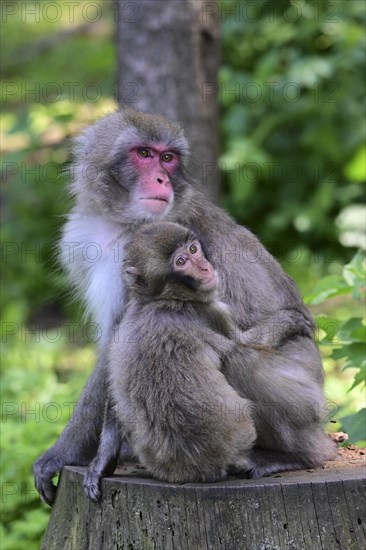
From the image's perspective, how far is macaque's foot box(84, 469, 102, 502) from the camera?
4.63 m

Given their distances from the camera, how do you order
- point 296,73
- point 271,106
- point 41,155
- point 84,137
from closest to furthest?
point 84,137
point 296,73
point 271,106
point 41,155

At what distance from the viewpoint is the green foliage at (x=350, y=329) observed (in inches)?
204

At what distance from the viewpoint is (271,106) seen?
11.1m

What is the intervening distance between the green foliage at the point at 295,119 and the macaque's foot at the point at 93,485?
6.32 meters

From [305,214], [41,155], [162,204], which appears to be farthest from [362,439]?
[41,155]

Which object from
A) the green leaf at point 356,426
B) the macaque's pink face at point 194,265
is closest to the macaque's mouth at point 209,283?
the macaque's pink face at point 194,265

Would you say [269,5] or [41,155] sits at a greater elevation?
[269,5]

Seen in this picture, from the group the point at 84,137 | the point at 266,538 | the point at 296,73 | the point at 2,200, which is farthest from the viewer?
the point at 2,200

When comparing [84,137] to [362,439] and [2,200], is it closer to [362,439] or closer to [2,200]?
[362,439]

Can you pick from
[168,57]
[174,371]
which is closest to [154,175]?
[174,371]

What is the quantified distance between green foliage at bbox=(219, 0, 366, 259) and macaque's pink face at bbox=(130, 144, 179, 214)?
5132mm

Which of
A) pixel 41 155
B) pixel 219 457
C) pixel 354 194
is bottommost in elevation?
pixel 41 155

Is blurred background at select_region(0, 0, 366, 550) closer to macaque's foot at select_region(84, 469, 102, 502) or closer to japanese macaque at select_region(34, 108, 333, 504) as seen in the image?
japanese macaque at select_region(34, 108, 333, 504)

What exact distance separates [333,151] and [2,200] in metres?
6.11
